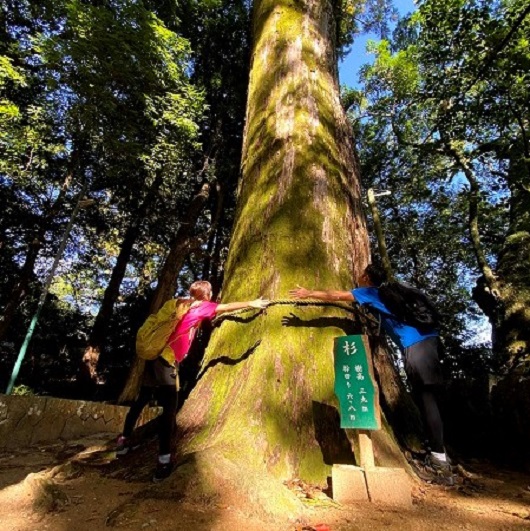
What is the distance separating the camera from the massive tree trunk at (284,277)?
268 centimetres

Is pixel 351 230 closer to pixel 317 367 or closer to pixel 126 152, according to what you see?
pixel 317 367

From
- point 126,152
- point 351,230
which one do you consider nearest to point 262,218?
point 351,230

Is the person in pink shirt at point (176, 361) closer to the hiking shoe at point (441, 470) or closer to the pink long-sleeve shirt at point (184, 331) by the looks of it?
the pink long-sleeve shirt at point (184, 331)

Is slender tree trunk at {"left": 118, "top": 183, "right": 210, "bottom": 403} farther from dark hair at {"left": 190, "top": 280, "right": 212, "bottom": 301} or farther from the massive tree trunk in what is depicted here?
dark hair at {"left": 190, "top": 280, "right": 212, "bottom": 301}

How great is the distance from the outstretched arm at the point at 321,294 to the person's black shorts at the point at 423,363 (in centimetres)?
64

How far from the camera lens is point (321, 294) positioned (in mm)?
3236

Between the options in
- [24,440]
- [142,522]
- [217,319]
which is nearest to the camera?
[142,522]

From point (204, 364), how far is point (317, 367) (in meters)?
1.00

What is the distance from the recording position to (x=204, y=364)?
3471mm

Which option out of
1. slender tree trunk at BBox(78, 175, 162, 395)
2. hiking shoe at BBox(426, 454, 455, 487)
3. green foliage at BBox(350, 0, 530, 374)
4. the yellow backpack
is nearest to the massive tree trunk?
the yellow backpack

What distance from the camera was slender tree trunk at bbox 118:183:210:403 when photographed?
934 centimetres

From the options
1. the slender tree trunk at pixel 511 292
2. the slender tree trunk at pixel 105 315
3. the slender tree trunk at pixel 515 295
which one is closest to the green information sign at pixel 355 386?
the slender tree trunk at pixel 515 295

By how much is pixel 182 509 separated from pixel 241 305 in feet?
5.05

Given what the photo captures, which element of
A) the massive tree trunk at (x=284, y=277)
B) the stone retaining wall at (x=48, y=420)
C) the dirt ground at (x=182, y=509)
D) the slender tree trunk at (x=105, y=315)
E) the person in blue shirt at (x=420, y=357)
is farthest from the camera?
the slender tree trunk at (x=105, y=315)
